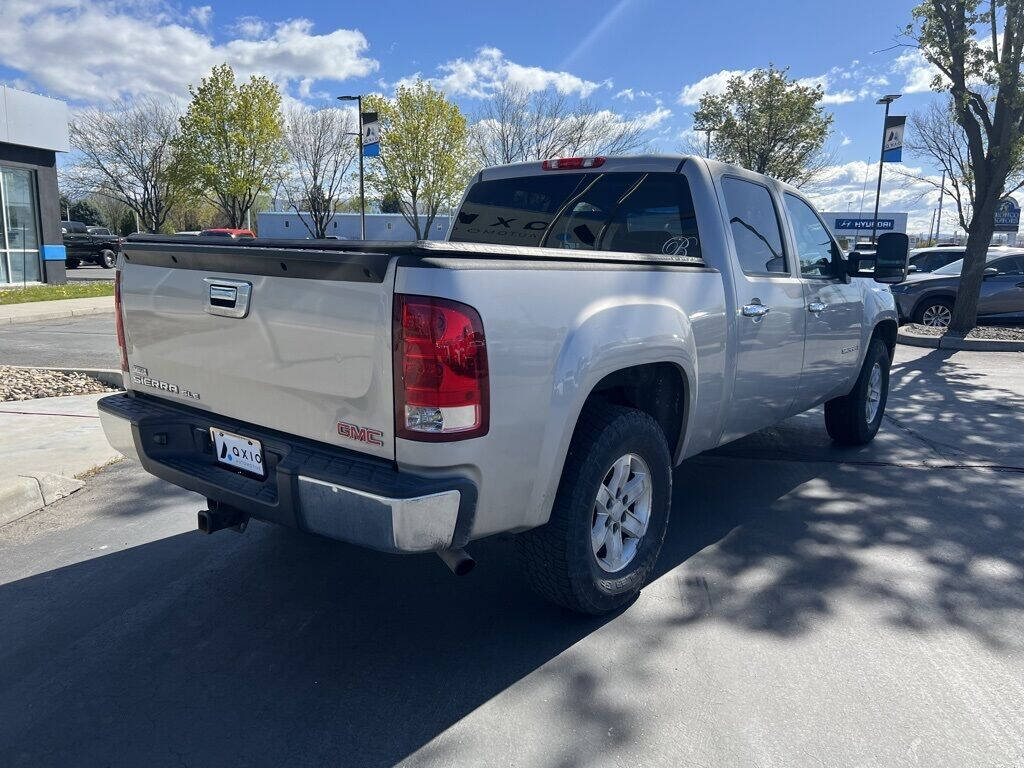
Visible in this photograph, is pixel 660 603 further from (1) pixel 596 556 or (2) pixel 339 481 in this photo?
(2) pixel 339 481

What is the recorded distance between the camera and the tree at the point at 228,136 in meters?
33.7

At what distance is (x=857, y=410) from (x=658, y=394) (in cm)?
301

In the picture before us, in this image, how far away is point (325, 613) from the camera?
3.23 metres

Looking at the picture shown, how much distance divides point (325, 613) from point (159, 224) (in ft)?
148

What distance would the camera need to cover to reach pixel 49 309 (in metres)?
13.8

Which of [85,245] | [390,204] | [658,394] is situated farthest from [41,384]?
[390,204]

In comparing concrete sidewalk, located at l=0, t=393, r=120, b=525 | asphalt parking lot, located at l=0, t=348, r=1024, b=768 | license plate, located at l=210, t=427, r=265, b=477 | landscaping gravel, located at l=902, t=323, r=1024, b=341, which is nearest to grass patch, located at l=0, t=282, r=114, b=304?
concrete sidewalk, located at l=0, t=393, r=120, b=525

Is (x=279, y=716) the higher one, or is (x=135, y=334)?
(x=135, y=334)

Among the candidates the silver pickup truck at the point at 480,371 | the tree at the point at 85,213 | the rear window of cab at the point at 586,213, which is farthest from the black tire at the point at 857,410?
the tree at the point at 85,213

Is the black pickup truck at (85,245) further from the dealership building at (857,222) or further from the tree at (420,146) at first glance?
the dealership building at (857,222)

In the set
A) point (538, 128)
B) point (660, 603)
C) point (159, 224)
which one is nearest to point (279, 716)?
point (660, 603)

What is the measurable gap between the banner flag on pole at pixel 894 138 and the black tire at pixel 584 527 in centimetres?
1763

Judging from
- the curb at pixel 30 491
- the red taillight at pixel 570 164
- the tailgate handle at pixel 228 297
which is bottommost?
the curb at pixel 30 491

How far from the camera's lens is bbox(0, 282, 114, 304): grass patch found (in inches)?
632
